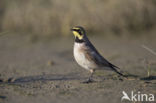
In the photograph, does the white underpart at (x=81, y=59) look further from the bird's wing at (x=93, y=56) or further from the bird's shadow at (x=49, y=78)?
the bird's shadow at (x=49, y=78)

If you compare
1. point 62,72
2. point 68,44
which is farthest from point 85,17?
point 62,72

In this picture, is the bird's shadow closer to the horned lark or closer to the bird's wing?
the horned lark

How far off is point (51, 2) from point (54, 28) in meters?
1.20

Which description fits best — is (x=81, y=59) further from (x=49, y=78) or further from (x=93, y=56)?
(x=49, y=78)

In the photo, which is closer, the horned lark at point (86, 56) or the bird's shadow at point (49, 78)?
the horned lark at point (86, 56)

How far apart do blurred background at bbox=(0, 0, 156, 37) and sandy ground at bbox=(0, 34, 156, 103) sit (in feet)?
1.80

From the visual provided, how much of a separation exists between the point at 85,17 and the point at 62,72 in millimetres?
5129

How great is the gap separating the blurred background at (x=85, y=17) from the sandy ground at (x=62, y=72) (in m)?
0.55

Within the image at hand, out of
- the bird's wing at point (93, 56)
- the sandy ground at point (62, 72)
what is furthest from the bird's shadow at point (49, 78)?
the bird's wing at point (93, 56)

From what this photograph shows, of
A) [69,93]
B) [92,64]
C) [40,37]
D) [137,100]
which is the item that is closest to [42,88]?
[69,93]

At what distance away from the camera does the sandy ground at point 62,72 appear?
7.04m

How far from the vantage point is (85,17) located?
1380 cm

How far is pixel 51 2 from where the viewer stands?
47.4 ft

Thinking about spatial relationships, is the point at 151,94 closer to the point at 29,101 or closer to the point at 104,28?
the point at 29,101
